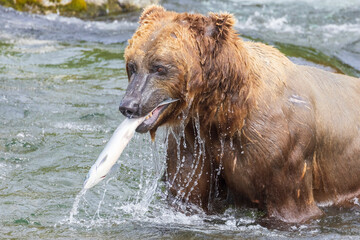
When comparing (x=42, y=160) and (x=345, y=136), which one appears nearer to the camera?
(x=345, y=136)

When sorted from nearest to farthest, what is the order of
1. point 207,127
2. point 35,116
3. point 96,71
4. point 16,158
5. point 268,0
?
point 207,127, point 16,158, point 35,116, point 96,71, point 268,0

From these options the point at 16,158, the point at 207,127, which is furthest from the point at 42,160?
the point at 207,127

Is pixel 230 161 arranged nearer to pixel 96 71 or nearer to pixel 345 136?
pixel 345 136

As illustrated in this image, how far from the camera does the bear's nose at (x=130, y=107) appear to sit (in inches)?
161

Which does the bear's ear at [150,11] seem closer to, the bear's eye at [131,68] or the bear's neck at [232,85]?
the bear's eye at [131,68]

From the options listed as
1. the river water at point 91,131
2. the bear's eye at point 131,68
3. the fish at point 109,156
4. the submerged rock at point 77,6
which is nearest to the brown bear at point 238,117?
the bear's eye at point 131,68

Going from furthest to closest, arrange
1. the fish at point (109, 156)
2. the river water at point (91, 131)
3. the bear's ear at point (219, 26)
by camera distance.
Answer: the river water at point (91, 131) < the bear's ear at point (219, 26) < the fish at point (109, 156)

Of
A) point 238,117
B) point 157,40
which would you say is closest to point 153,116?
point 157,40

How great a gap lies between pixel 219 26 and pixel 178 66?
394 millimetres

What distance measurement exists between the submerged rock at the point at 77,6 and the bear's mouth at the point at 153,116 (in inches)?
360

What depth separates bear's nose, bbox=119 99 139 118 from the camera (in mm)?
4078

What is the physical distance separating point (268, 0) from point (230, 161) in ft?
37.4

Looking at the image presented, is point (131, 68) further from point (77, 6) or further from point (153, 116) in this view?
point (77, 6)

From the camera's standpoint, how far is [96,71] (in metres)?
9.56
